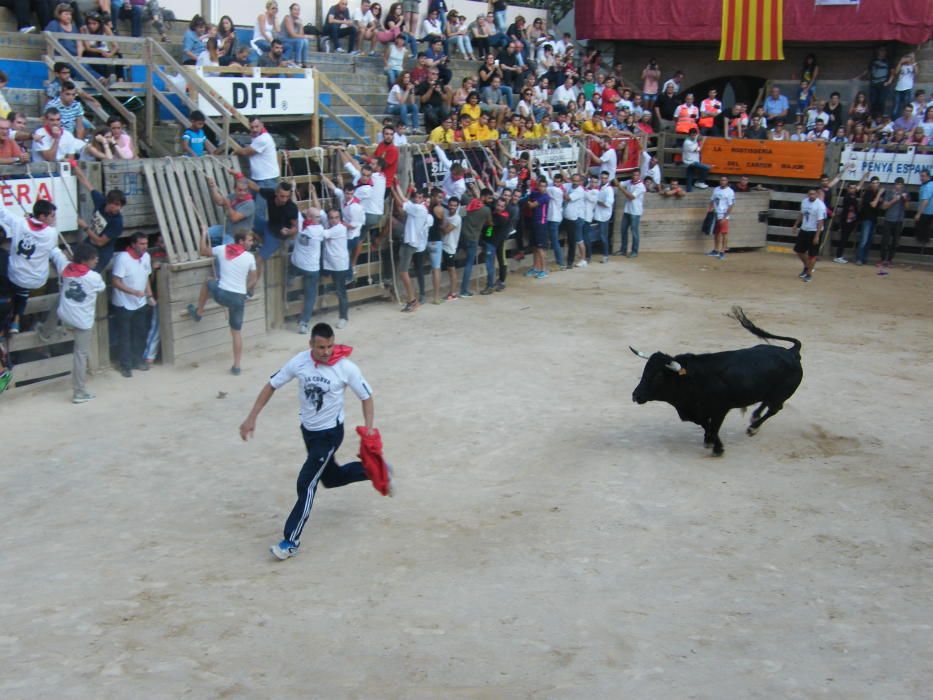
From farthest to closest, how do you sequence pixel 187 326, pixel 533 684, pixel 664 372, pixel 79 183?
pixel 187 326
pixel 79 183
pixel 664 372
pixel 533 684

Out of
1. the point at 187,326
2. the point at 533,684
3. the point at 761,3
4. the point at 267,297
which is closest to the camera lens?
the point at 533,684

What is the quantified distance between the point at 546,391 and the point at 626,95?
14904 mm

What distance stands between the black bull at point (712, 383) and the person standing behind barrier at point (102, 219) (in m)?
5.91

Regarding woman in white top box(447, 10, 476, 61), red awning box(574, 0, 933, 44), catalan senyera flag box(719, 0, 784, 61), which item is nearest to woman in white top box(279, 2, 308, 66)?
woman in white top box(447, 10, 476, 61)

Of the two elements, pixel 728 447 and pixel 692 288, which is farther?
pixel 692 288

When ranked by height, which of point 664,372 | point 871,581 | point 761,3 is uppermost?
point 761,3

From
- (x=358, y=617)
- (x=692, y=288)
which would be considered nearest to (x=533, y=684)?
(x=358, y=617)

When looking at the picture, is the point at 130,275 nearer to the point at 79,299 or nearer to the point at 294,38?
the point at 79,299

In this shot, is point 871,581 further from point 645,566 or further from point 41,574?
point 41,574

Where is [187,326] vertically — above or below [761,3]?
below

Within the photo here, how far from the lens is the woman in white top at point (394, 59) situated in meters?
21.1

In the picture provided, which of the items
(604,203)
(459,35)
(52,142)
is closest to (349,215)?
(52,142)

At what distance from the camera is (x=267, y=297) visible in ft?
47.3

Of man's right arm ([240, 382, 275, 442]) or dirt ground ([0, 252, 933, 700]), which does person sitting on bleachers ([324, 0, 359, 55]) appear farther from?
man's right arm ([240, 382, 275, 442])
